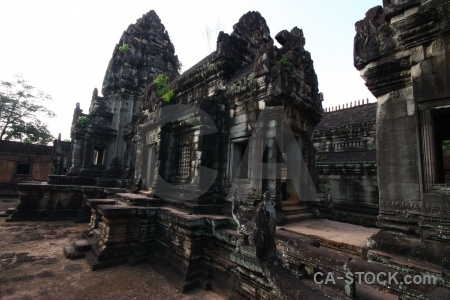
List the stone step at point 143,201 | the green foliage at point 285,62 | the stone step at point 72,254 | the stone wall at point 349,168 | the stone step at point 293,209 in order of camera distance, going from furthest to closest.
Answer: the stone wall at point 349,168
the stone step at point 143,201
the stone step at point 72,254
the green foliage at point 285,62
the stone step at point 293,209

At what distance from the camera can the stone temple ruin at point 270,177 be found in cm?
290

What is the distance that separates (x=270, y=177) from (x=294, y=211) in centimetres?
133

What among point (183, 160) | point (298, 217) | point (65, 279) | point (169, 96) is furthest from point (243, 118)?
point (65, 279)

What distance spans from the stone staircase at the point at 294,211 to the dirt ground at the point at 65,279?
243cm

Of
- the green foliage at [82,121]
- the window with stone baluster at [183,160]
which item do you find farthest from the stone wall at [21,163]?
the window with stone baluster at [183,160]

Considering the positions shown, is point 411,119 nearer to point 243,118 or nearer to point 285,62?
point 285,62

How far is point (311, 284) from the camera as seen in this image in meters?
2.88

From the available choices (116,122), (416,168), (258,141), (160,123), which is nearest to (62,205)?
(116,122)

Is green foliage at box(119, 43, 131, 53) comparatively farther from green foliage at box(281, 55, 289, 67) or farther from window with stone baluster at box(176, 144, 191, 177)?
green foliage at box(281, 55, 289, 67)

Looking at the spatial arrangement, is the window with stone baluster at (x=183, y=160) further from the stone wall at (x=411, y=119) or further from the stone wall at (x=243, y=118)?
the stone wall at (x=411, y=119)

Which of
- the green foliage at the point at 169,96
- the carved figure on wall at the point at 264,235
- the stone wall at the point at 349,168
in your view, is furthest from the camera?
the green foliage at the point at 169,96

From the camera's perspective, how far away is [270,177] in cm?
560

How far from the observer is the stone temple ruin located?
2.90 meters

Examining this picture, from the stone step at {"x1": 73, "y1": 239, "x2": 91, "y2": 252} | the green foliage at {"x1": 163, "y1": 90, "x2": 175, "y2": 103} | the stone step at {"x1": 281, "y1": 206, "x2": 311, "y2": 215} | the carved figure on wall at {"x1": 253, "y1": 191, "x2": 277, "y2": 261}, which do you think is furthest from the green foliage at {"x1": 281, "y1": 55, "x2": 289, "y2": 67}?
the stone step at {"x1": 73, "y1": 239, "x2": 91, "y2": 252}
